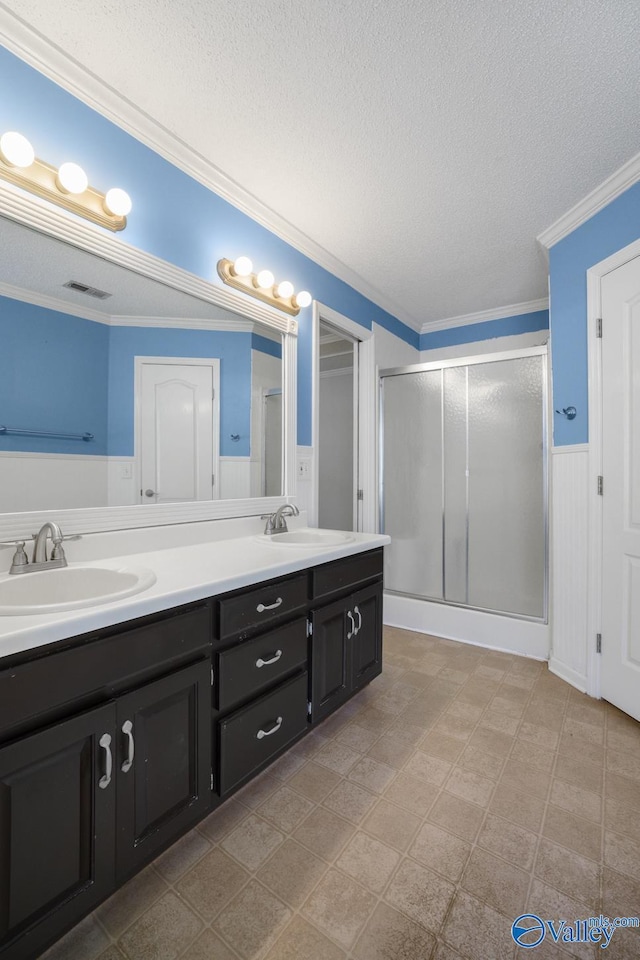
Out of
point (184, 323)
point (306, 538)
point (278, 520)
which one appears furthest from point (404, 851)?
point (184, 323)

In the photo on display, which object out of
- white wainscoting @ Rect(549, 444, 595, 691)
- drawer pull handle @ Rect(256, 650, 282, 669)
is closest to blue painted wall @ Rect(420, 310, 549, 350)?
white wainscoting @ Rect(549, 444, 595, 691)

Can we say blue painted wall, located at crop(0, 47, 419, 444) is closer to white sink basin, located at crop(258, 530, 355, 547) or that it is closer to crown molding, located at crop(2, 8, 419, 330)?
crown molding, located at crop(2, 8, 419, 330)

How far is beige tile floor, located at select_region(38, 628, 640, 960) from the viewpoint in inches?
39.5

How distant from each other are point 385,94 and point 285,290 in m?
0.90

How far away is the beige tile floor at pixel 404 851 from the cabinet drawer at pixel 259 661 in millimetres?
417

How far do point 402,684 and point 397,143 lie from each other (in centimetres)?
249

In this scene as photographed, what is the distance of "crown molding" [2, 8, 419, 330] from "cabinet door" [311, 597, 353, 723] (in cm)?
188

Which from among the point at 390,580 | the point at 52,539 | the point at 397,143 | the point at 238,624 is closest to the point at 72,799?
the point at 238,624

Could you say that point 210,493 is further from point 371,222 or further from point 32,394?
point 371,222

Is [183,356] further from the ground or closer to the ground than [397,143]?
closer to the ground

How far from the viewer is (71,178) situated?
1317 millimetres

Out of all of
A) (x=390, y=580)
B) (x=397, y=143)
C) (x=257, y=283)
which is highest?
(x=397, y=143)

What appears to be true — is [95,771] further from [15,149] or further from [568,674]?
[568,674]

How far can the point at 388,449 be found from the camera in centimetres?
326
